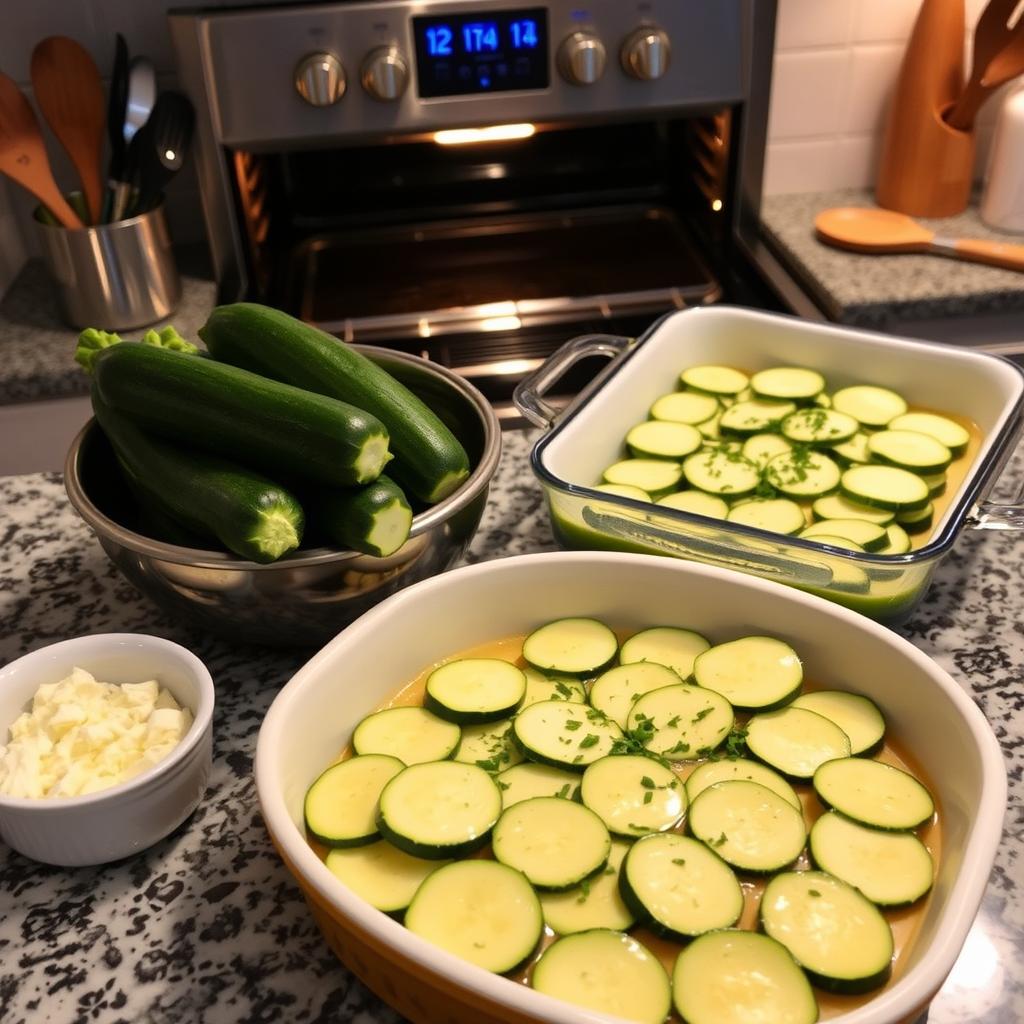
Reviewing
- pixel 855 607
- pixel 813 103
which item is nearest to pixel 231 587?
pixel 855 607

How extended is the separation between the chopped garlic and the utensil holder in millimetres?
993

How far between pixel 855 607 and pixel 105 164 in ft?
5.09

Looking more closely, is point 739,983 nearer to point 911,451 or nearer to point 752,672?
point 752,672

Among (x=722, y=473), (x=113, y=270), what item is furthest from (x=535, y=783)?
(x=113, y=270)

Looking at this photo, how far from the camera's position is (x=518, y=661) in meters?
0.91

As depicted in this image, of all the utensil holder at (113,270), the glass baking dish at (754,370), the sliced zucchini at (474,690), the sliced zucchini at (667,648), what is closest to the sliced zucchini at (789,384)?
the glass baking dish at (754,370)

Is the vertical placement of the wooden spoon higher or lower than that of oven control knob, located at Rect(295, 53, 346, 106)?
lower

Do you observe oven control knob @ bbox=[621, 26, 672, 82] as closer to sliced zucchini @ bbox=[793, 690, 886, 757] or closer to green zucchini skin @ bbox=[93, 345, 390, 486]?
green zucchini skin @ bbox=[93, 345, 390, 486]

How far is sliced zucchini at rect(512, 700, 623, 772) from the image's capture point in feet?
2.61

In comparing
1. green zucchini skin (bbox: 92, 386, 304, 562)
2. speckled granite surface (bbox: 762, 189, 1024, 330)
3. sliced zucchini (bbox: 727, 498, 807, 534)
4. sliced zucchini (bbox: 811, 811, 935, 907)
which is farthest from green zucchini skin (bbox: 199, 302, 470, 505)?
speckled granite surface (bbox: 762, 189, 1024, 330)

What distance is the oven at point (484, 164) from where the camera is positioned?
1.62 m

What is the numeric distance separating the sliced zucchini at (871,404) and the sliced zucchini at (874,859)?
65 centimetres

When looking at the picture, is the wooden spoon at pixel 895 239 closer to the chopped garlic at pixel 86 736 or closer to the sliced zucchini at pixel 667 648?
the sliced zucchini at pixel 667 648

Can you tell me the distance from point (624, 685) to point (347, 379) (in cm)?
37
